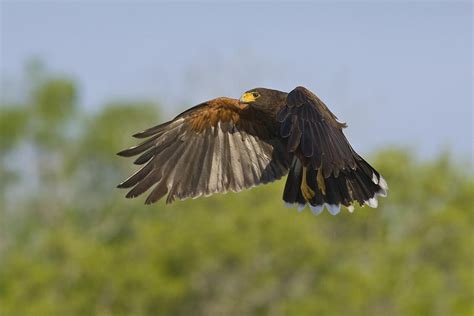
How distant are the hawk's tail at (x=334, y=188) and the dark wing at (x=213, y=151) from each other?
543 mm

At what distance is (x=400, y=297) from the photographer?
4425 cm

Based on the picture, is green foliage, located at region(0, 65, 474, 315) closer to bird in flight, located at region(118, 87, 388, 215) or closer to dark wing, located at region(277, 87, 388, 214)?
bird in flight, located at region(118, 87, 388, 215)

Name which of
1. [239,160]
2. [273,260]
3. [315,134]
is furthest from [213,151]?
[273,260]

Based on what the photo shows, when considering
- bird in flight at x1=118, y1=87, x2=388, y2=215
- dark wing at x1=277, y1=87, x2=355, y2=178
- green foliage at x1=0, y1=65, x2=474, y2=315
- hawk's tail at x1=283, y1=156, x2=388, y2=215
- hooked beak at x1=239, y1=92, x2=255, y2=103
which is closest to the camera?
dark wing at x1=277, y1=87, x2=355, y2=178

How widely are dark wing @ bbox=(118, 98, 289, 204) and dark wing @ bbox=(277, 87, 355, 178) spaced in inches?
67.9

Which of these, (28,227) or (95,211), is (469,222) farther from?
(28,227)

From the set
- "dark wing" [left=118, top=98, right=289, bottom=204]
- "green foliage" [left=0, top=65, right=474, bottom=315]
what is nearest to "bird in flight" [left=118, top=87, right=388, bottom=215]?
"dark wing" [left=118, top=98, right=289, bottom=204]

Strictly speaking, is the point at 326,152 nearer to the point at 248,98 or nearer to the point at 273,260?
the point at 248,98

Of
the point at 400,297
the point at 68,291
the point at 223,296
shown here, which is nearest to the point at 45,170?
the point at 68,291

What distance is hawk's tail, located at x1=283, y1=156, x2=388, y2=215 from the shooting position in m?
11.5

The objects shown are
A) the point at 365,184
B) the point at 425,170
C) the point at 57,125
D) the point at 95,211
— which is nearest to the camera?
the point at 365,184

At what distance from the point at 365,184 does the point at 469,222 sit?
3718 cm

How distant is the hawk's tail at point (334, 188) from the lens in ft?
37.6

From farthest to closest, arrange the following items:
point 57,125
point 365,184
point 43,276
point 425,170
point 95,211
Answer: point 57,125 → point 95,211 → point 425,170 → point 43,276 → point 365,184
